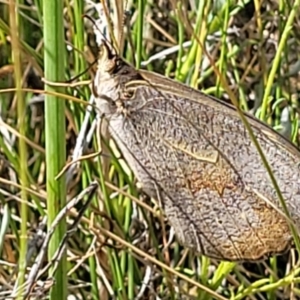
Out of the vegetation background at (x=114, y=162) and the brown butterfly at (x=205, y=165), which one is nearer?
the vegetation background at (x=114, y=162)

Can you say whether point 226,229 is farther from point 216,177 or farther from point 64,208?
point 64,208

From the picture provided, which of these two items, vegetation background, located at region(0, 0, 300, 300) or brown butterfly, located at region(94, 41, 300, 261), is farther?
brown butterfly, located at region(94, 41, 300, 261)

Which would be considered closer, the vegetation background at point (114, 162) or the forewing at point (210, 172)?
the vegetation background at point (114, 162)

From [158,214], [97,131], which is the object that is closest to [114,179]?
[158,214]

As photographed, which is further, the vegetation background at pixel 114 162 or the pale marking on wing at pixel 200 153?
the pale marking on wing at pixel 200 153
